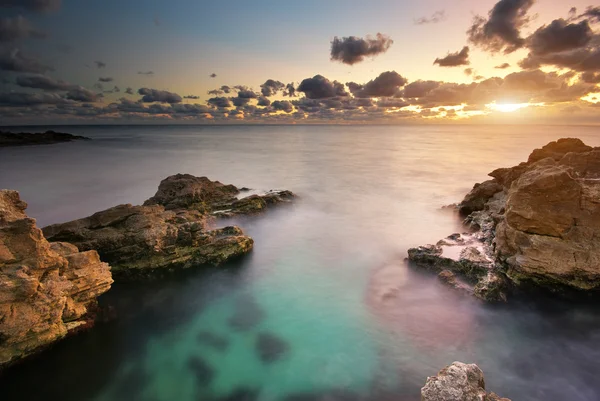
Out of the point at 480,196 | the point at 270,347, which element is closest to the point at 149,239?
the point at 270,347

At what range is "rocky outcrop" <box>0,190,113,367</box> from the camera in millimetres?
7258

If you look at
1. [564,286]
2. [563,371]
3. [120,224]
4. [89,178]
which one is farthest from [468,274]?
[89,178]

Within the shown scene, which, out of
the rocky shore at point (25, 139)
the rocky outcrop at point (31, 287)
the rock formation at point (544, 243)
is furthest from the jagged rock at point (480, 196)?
the rocky shore at point (25, 139)

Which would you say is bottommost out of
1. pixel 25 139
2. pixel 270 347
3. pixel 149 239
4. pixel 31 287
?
pixel 270 347

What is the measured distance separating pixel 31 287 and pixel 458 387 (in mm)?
8766

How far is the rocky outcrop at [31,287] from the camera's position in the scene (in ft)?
23.8

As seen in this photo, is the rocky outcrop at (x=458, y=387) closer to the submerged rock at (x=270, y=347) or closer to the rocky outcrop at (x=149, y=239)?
the submerged rock at (x=270, y=347)

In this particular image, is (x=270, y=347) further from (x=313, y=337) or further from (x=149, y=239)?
(x=149, y=239)

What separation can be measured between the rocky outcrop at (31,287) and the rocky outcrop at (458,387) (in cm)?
827

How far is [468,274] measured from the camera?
36.1 ft

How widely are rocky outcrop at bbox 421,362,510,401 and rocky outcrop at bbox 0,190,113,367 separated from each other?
827cm

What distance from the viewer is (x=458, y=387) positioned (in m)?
4.88

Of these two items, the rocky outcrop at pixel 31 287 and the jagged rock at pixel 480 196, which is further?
the jagged rock at pixel 480 196

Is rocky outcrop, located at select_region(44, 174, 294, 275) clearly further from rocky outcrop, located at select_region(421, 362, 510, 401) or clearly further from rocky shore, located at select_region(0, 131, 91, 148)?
rocky shore, located at select_region(0, 131, 91, 148)
